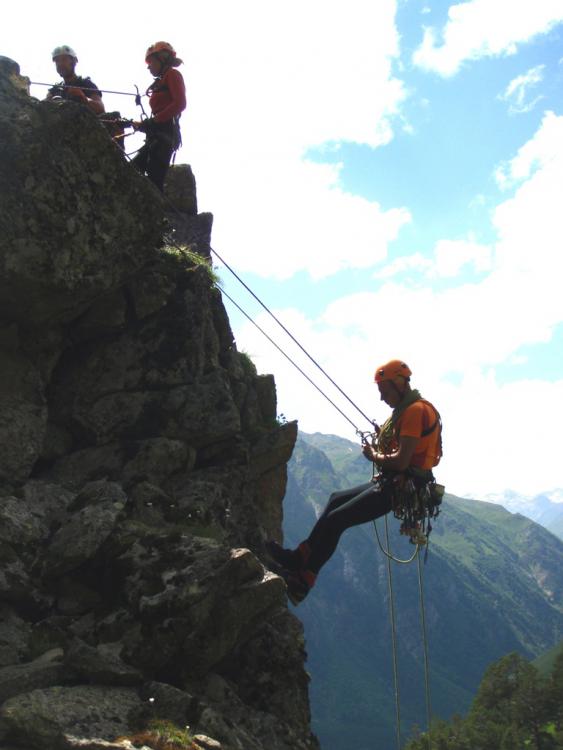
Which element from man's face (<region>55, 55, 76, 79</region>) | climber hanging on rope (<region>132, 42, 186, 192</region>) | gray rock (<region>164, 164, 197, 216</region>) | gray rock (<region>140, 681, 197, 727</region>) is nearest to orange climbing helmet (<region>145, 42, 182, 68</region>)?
climber hanging on rope (<region>132, 42, 186, 192</region>)

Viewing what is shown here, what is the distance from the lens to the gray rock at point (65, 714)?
7332 millimetres

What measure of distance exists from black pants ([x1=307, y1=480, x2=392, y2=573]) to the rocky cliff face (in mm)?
1311

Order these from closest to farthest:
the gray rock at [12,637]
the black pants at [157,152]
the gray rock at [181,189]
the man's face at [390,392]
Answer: the gray rock at [12,637] → the man's face at [390,392] → the black pants at [157,152] → the gray rock at [181,189]

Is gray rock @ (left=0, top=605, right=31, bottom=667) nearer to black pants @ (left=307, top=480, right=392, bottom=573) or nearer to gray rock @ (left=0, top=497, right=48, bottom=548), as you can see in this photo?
gray rock @ (left=0, top=497, right=48, bottom=548)

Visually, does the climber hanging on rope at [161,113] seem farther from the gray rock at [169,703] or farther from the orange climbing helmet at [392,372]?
the gray rock at [169,703]

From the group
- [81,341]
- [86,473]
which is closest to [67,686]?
[86,473]

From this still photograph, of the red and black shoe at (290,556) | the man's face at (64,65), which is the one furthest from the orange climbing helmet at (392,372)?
the man's face at (64,65)

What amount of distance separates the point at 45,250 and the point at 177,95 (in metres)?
5.70

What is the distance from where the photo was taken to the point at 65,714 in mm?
7668

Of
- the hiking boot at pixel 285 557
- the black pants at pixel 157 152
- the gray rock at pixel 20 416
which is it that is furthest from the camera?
the black pants at pixel 157 152

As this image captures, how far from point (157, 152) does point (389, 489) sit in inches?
368

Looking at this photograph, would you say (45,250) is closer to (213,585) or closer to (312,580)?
(213,585)

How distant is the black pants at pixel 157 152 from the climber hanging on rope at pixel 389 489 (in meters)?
7.52

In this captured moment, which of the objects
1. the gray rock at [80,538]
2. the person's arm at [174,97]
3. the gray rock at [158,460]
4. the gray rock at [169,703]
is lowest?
the gray rock at [169,703]
